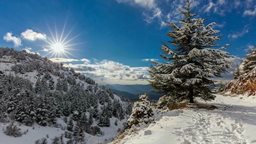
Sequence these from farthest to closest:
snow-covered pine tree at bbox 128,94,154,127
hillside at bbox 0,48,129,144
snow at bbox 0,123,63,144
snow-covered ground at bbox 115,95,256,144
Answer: hillside at bbox 0,48,129,144 < snow at bbox 0,123,63,144 < snow-covered pine tree at bbox 128,94,154,127 < snow-covered ground at bbox 115,95,256,144

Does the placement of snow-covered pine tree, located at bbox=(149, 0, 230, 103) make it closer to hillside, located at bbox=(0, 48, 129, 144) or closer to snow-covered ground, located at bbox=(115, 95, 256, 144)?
snow-covered ground, located at bbox=(115, 95, 256, 144)

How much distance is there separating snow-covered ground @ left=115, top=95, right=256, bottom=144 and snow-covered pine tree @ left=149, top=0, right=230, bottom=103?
3.85m

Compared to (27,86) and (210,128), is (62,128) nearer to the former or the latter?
(27,86)

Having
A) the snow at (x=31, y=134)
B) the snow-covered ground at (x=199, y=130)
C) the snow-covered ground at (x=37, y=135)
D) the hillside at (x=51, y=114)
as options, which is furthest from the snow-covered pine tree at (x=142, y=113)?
the hillside at (x=51, y=114)

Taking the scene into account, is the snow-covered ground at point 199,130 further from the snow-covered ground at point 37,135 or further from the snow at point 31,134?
the snow at point 31,134

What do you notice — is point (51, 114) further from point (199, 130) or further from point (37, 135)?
point (199, 130)

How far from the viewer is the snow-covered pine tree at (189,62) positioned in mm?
22531

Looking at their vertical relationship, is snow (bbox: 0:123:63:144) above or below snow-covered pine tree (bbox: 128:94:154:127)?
below

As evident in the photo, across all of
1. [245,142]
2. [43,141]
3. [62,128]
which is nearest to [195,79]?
[245,142]

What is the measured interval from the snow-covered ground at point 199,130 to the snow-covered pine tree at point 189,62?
3.85 meters

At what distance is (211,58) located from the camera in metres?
23.7

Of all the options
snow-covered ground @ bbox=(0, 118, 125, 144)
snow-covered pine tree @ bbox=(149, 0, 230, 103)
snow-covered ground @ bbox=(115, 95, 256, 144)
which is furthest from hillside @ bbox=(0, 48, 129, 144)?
snow-covered ground @ bbox=(115, 95, 256, 144)

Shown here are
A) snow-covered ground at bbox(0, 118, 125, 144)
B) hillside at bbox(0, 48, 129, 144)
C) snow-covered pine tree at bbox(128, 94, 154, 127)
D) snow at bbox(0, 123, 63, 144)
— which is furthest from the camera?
hillside at bbox(0, 48, 129, 144)

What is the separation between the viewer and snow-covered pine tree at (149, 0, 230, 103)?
22.5m
